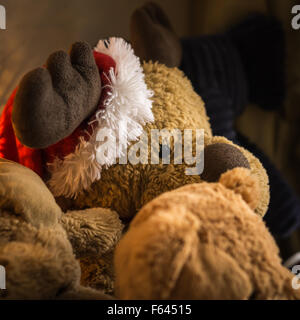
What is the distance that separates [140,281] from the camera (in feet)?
1.06

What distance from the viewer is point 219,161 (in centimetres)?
48

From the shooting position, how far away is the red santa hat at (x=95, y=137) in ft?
1.66

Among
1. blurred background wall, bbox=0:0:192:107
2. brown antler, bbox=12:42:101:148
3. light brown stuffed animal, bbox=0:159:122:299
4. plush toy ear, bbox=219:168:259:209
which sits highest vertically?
blurred background wall, bbox=0:0:192:107

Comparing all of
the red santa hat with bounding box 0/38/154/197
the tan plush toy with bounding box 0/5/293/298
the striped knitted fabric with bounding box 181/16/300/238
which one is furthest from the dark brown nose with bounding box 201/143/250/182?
the striped knitted fabric with bounding box 181/16/300/238

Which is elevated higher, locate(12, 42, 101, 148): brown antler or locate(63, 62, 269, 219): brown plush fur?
locate(12, 42, 101, 148): brown antler

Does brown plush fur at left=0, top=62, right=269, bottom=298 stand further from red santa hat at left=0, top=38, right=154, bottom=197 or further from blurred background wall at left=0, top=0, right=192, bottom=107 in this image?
blurred background wall at left=0, top=0, right=192, bottom=107

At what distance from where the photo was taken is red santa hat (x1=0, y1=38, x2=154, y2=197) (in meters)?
0.51

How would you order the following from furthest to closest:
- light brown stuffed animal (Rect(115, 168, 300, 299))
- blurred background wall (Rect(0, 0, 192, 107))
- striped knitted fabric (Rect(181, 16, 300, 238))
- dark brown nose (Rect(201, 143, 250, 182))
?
striped knitted fabric (Rect(181, 16, 300, 238)) → blurred background wall (Rect(0, 0, 192, 107)) → dark brown nose (Rect(201, 143, 250, 182)) → light brown stuffed animal (Rect(115, 168, 300, 299))

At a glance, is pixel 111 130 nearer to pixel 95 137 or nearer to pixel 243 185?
pixel 95 137

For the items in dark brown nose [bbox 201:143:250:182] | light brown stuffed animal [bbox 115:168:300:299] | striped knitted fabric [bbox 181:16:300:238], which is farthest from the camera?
striped knitted fabric [bbox 181:16:300:238]

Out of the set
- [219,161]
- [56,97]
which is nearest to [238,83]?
[219,161]

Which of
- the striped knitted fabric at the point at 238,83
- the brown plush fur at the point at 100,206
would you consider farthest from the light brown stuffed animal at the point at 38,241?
the striped knitted fabric at the point at 238,83

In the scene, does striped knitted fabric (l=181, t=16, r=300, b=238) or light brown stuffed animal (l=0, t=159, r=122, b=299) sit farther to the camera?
striped knitted fabric (l=181, t=16, r=300, b=238)

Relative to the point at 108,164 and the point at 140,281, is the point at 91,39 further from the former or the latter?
the point at 140,281
